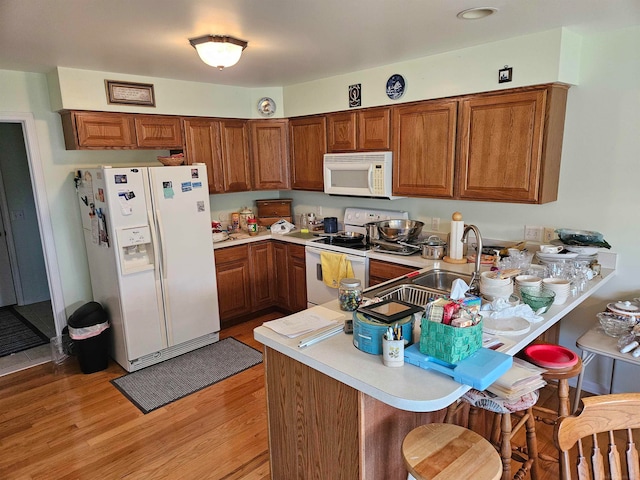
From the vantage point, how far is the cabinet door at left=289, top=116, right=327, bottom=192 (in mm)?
3896

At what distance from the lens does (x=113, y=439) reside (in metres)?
2.52

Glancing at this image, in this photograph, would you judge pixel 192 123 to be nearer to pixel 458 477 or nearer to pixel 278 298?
pixel 278 298

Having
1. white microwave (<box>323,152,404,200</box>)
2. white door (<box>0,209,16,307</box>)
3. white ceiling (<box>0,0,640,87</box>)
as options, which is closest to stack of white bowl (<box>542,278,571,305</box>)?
white ceiling (<box>0,0,640,87</box>)

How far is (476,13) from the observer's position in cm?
215

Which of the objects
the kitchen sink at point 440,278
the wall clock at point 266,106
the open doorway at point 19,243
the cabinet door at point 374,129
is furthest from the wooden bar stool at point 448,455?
the open doorway at point 19,243

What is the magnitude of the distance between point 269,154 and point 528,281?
9.34 feet

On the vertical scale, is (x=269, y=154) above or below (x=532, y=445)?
above

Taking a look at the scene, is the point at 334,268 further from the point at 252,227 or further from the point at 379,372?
the point at 379,372

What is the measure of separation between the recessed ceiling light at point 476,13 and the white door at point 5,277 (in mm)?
5132

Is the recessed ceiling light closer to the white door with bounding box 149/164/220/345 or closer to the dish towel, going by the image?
the dish towel

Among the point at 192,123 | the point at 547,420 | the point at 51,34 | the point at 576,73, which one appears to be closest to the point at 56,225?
the point at 192,123

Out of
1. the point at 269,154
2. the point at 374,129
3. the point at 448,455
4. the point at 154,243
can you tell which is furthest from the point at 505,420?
the point at 269,154

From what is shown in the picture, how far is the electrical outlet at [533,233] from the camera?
2.99 metres

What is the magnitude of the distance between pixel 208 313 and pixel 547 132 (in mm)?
2951
